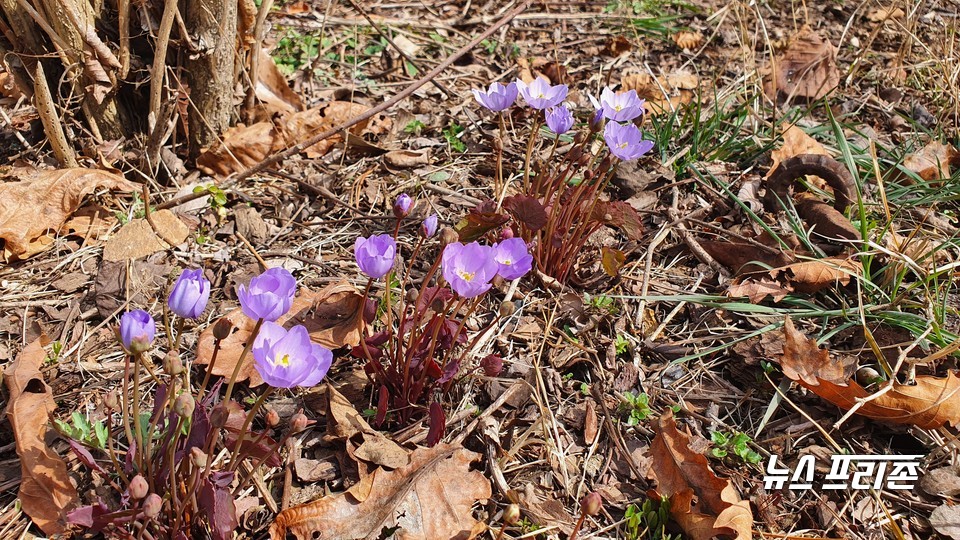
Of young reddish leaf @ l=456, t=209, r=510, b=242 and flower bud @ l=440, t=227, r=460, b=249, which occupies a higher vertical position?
flower bud @ l=440, t=227, r=460, b=249

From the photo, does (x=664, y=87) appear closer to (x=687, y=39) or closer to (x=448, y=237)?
(x=687, y=39)

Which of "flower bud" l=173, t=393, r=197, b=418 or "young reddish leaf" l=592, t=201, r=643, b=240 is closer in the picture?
"flower bud" l=173, t=393, r=197, b=418

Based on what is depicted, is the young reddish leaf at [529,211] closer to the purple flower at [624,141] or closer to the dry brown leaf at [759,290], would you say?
the purple flower at [624,141]

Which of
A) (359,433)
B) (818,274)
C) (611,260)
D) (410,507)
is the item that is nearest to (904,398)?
(818,274)

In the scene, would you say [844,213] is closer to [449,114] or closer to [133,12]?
[449,114]

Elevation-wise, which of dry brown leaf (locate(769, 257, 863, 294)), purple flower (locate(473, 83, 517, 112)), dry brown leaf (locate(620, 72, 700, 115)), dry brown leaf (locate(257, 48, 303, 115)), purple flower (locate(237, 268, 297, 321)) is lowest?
dry brown leaf (locate(769, 257, 863, 294))

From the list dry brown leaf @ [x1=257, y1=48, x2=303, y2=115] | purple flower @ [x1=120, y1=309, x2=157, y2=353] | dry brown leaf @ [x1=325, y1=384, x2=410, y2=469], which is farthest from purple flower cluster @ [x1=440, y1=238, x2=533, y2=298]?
dry brown leaf @ [x1=257, y1=48, x2=303, y2=115]

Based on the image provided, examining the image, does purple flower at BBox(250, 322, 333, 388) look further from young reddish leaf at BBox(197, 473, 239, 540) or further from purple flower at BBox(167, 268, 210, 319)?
young reddish leaf at BBox(197, 473, 239, 540)
